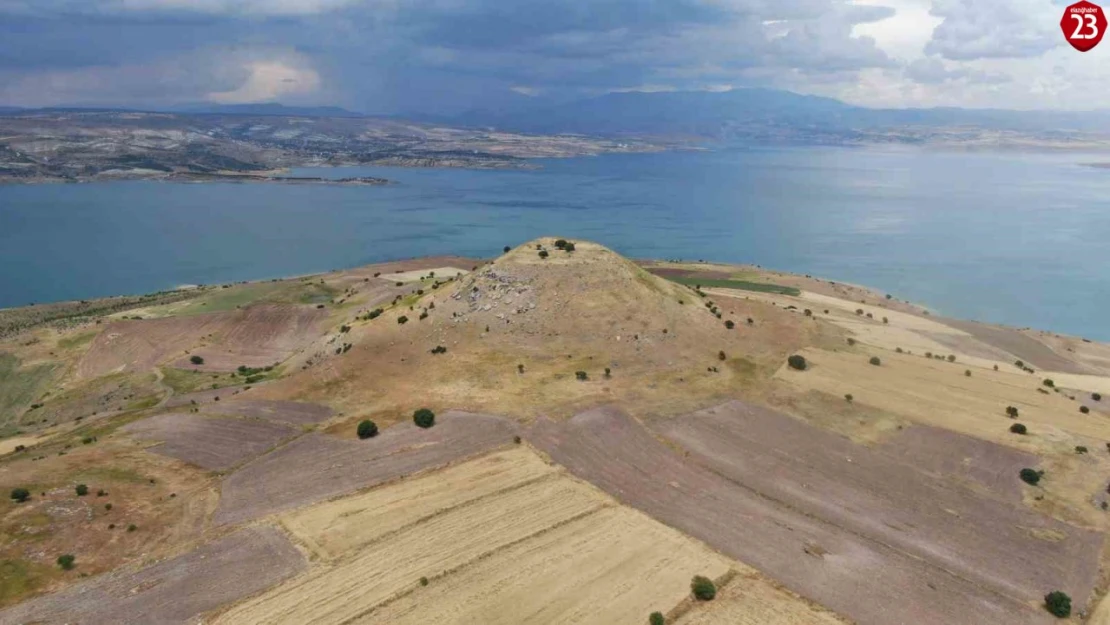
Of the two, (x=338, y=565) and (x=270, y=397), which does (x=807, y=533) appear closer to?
(x=338, y=565)

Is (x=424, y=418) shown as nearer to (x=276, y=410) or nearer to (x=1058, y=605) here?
(x=276, y=410)

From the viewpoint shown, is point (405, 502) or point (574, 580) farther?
point (405, 502)

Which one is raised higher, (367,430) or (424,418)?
(424,418)

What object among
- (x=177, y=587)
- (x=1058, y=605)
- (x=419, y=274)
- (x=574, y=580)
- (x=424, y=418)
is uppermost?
(x=1058, y=605)

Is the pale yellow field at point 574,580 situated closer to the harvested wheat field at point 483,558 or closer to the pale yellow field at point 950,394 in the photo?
the harvested wheat field at point 483,558

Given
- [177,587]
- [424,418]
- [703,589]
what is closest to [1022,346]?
[703,589]

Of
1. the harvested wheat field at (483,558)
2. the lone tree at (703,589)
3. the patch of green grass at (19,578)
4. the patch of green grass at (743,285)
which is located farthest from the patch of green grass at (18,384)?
the patch of green grass at (743,285)

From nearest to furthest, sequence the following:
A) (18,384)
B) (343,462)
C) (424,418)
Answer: (343,462) < (424,418) < (18,384)

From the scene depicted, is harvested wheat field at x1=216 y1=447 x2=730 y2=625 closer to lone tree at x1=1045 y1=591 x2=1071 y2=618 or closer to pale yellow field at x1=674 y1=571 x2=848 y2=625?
pale yellow field at x1=674 y1=571 x2=848 y2=625
